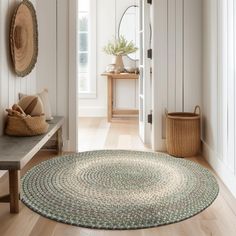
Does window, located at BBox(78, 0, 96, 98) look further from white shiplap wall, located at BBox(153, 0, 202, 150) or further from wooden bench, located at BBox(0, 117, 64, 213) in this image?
wooden bench, located at BBox(0, 117, 64, 213)

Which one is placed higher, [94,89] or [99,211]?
[94,89]

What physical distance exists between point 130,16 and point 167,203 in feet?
15.9

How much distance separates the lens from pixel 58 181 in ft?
9.00

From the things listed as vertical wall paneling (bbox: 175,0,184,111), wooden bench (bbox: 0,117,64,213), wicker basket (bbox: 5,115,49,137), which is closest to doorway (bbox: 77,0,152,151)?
vertical wall paneling (bbox: 175,0,184,111)

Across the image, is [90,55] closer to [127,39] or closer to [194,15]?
[127,39]

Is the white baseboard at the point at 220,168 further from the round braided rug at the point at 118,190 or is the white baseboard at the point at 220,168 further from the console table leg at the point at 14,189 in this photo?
the console table leg at the point at 14,189

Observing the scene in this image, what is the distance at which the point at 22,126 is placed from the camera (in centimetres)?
280

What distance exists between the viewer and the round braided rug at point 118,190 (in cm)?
210

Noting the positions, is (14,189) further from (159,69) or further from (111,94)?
(111,94)

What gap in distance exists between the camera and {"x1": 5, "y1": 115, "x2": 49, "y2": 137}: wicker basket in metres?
2.80

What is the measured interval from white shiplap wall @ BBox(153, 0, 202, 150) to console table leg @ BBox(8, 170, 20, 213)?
6.78ft

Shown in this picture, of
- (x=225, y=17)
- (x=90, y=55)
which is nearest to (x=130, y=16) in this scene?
(x=90, y=55)

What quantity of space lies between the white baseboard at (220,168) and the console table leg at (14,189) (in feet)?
4.77

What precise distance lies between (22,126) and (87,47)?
163 inches
